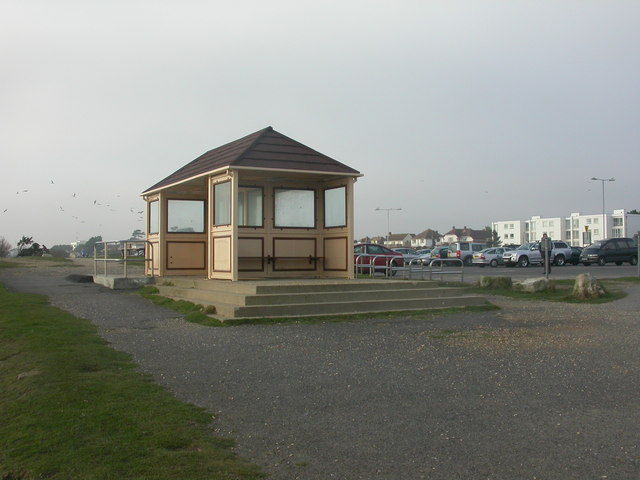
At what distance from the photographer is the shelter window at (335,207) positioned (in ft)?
53.6

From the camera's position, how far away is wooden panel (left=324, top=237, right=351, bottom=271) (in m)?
→ 16.3

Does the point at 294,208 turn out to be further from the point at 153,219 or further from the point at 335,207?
the point at 153,219

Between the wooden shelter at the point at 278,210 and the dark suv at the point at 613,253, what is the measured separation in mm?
33566

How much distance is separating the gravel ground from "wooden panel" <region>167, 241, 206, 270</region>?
19.4ft

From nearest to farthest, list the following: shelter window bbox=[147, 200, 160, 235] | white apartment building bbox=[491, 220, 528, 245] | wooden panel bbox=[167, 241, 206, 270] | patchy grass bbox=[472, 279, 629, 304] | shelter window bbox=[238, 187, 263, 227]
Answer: shelter window bbox=[238, 187, 263, 227] < patchy grass bbox=[472, 279, 629, 304] < wooden panel bbox=[167, 241, 206, 270] < shelter window bbox=[147, 200, 160, 235] < white apartment building bbox=[491, 220, 528, 245]

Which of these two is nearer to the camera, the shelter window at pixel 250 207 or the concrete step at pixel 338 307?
the concrete step at pixel 338 307

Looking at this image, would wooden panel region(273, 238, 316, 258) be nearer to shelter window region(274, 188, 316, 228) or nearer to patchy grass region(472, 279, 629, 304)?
shelter window region(274, 188, 316, 228)

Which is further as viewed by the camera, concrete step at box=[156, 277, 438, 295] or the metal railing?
the metal railing

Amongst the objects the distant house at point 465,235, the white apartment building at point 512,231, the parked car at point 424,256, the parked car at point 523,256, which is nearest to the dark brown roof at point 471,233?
the distant house at point 465,235

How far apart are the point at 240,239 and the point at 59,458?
11512mm

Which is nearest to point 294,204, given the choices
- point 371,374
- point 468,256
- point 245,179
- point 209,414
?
point 245,179

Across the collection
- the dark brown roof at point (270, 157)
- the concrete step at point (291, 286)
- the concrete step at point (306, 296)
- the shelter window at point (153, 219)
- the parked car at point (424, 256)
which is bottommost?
the concrete step at point (306, 296)

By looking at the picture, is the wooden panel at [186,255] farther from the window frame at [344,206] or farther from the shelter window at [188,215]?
the window frame at [344,206]

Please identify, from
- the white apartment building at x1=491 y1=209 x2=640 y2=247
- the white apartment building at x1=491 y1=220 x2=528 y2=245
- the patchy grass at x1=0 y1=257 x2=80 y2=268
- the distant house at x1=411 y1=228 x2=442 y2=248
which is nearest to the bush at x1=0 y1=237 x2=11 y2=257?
the patchy grass at x1=0 y1=257 x2=80 y2=268
